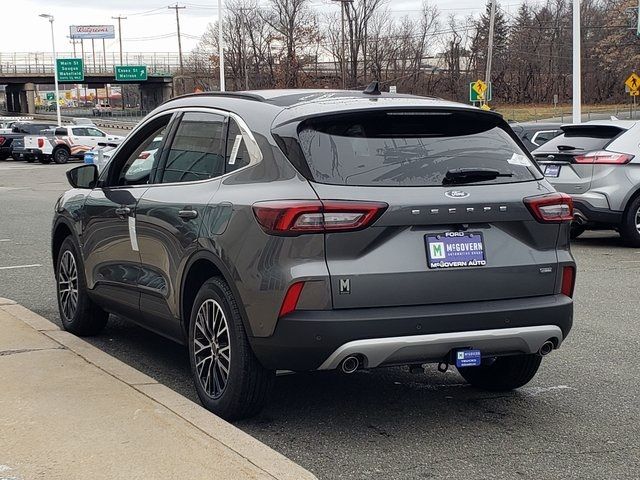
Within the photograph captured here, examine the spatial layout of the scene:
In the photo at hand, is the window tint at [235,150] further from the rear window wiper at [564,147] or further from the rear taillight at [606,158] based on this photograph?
the rear window wiper at [564,147]

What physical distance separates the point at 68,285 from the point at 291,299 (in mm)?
3390

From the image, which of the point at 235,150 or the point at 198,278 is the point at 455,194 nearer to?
the point at 235,150

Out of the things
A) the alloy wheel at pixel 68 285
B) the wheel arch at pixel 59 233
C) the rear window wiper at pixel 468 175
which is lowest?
the alloy wheel at pixel 68 285

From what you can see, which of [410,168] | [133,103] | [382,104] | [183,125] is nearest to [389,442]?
[410,168]

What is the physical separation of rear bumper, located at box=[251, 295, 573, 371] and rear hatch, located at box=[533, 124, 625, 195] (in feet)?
26.6

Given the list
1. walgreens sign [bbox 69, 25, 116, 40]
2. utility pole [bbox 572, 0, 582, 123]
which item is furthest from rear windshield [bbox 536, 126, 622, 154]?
walgreens sign [bbox 69, 25, 116, 40]

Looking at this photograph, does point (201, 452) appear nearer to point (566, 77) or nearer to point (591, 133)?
point (591, 133)

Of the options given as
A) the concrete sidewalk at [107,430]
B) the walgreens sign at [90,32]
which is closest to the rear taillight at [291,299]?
the concrete sidewalk at [107,430]

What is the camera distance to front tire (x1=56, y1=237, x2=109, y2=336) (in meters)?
7.18

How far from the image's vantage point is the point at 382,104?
5113mm

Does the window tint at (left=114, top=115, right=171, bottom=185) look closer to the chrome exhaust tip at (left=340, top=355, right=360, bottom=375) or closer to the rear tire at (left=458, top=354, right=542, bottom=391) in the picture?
the chrome exhaust tip at (left=340, top=355, right=360, bottom=375)

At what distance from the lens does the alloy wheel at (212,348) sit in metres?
5.12

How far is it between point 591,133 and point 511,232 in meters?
8.62

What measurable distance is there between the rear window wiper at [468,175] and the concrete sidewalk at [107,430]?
1.65m
